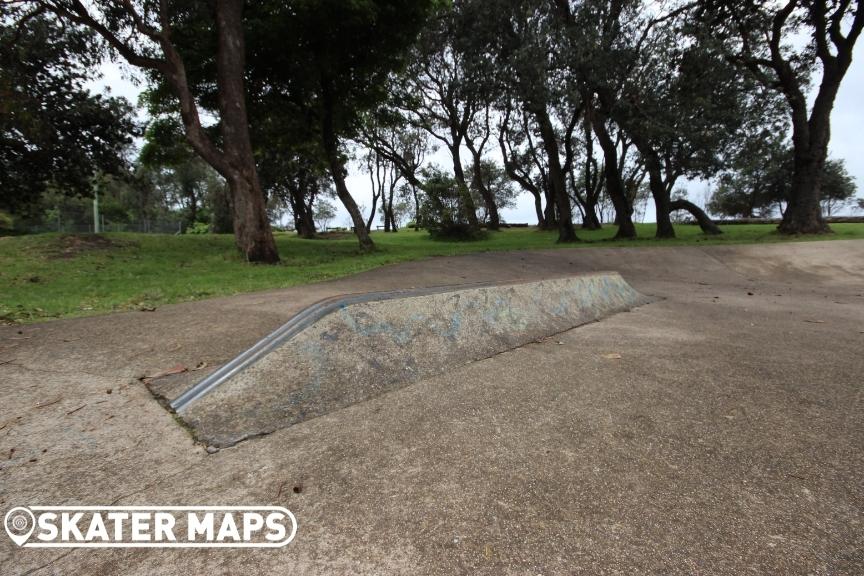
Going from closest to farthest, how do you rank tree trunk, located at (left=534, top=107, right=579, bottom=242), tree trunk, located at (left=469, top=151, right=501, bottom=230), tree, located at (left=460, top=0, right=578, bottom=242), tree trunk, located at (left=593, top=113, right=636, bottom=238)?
1. tree, located at (left=460, top=0, right=578, bottom=242)
2. tree trunk, located at (left=593, top=113, right=636, bottom=238)
3. tree trunk, located at (left=534, top=107, right=579, bottom=242)
4. tree trunk, located at (left=469, top=151, right=501, bottom=230)

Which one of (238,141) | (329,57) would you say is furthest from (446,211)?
(238,141)

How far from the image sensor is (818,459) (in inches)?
75.4

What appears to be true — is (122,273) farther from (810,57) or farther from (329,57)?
(810,57)

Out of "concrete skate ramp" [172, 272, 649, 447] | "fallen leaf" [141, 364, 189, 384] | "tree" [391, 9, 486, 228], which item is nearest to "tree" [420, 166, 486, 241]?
"tree" [391, 9, 486, 228]

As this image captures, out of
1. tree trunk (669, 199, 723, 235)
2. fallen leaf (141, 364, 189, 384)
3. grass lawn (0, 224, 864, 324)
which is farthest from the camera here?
tree trunk (669, 199, 723, 235)

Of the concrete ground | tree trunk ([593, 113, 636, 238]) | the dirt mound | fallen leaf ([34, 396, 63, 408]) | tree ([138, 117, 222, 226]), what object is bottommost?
the concrete ground

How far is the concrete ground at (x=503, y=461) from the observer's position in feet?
4.58

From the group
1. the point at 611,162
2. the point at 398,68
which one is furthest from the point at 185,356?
the point at 611,162

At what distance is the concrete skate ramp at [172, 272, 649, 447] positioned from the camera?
2400 millimetres

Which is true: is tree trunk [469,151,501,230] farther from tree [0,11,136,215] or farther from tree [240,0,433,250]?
tree [0,11,136,215]

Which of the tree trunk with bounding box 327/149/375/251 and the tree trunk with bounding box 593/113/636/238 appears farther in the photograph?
the tree trunk with bounding box 593/113/636/238

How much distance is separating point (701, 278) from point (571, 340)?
27.5 feet

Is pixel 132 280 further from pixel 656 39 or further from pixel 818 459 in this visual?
pixel 656 39

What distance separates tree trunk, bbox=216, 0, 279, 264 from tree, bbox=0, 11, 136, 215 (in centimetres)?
461
